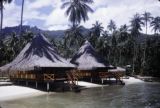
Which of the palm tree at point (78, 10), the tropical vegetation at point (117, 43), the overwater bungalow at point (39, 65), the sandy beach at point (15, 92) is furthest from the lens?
the tropical vegetation at point (117, 43)

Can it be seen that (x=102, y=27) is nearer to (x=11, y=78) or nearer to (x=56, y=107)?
(x=11, y=78)

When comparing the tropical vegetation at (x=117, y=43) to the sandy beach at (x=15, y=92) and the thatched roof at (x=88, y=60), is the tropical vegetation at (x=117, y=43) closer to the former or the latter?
the thatched roof at (x=88, y=60)

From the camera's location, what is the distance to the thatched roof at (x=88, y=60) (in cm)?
4803

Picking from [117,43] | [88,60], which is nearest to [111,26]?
[117,43]

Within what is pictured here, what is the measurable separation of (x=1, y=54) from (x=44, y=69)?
28737 mm

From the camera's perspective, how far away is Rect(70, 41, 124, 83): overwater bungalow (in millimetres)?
47875

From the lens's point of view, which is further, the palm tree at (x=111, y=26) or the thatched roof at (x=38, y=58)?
the palm tree at (x=111, y=26)

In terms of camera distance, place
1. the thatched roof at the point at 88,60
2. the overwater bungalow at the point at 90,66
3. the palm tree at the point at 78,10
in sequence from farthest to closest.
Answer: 1. the palm tree at the point at 78,10
2. the thatched roof at the point at 88,60
3. the overwater bungalow at the point at 90,66

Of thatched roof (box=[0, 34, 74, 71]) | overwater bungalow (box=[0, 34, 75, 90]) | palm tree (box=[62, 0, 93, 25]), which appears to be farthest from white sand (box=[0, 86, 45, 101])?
palm tree (box=[62, 0, 93, 25])

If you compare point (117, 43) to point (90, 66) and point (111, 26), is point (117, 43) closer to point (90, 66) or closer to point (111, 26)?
point (111, 26)

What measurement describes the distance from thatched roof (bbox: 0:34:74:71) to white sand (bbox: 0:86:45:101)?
2.61 meters

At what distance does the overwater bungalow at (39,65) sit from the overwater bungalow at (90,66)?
25.9 ft

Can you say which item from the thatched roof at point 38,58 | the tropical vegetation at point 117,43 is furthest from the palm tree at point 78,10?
the thatched roof at point 38,58

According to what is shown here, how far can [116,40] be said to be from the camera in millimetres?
89625
